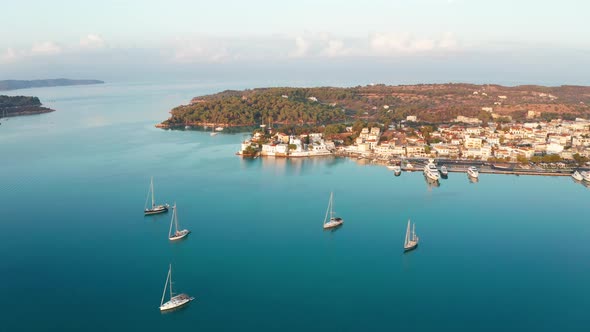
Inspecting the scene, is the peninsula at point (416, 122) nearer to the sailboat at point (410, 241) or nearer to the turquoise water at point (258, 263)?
the turquoise water at point (258, 263)

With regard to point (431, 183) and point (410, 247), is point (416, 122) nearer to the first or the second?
point (431, 183)

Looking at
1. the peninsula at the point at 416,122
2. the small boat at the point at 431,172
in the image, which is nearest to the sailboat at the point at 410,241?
the small boat at the point at 431,172

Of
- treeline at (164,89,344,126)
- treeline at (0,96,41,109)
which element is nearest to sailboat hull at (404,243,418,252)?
treeline at (164,89,344,126)

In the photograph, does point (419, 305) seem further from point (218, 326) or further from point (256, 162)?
point (256, 162)

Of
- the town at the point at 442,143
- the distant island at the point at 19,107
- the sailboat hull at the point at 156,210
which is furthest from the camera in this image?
the distant island at the point at 19,107

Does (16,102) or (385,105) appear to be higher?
(385,105)

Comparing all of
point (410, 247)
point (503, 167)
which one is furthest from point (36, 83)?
point (410, 247)

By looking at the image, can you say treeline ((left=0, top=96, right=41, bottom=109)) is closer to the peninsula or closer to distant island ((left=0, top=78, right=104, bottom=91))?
the peninsula
